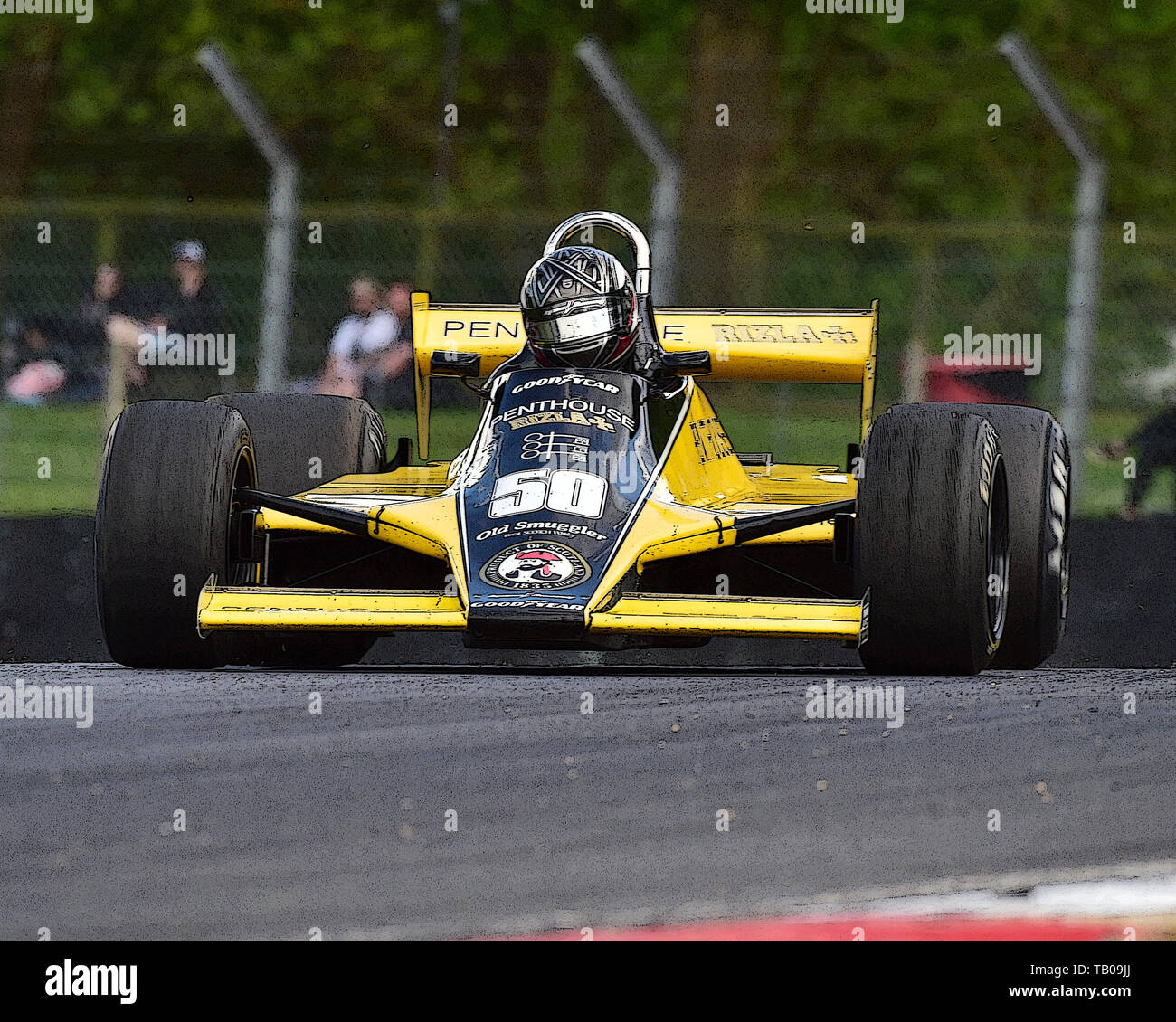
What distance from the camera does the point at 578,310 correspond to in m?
5.99

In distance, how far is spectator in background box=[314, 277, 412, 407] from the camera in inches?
366

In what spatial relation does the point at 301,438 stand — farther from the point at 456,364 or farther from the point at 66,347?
the point at 66,347

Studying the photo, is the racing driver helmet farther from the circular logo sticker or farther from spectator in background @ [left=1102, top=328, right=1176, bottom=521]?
spectator in background @ [left=1102, top=328, right=1176, bottom=521]

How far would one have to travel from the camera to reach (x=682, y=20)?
18.2 metres

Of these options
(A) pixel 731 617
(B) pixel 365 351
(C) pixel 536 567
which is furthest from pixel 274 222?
(A) pixel 731 617

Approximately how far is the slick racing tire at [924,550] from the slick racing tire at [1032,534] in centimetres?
49

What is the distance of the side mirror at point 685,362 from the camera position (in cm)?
615

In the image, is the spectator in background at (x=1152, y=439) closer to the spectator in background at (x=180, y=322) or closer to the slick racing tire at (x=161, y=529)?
the spectator in background at (x=180, y=322)

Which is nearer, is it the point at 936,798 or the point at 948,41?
the point at 936,798

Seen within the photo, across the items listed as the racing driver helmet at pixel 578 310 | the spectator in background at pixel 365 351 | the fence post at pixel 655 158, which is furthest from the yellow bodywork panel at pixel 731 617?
the spectator in background at pixel 365 351

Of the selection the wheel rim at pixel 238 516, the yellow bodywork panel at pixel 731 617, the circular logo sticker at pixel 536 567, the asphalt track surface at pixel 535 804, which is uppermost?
the wheel rim at pixel 238 516
